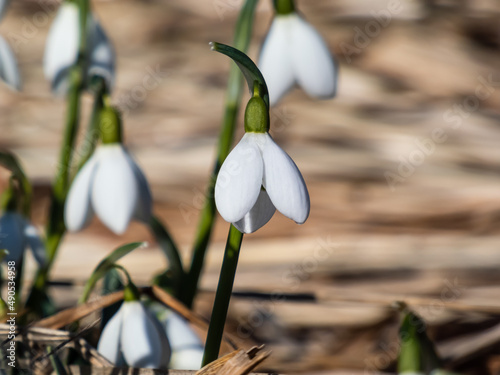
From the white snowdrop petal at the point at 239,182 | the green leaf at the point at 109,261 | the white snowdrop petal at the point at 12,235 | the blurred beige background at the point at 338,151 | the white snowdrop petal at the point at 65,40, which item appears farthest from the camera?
the blurred beige background at the point at 338,151

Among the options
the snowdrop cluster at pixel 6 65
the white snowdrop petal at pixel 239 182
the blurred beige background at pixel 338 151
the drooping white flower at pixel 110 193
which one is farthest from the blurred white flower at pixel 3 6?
the blurred beige background at pixel 338 151

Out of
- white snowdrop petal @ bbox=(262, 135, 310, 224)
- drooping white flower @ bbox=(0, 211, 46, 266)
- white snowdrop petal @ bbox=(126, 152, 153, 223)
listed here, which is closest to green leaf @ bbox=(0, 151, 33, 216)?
drooping white flower @ bbox=(0, 211, 46, 266)

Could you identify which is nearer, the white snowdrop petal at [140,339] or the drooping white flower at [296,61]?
the white snowdrop petal at [140,339]

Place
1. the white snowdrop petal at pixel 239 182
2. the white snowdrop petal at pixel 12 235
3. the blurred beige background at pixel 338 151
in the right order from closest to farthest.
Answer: the white snowdrop petal at pixel 239 182 → the white snowdrop petal at pixel 12 235 → the blurred beige background at pixel 338 151

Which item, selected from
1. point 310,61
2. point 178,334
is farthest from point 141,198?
point 310,61

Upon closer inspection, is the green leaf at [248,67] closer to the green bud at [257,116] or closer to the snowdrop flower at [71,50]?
the green bud at [257,116]

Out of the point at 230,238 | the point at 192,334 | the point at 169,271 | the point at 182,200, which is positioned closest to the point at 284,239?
the point at 182,200
